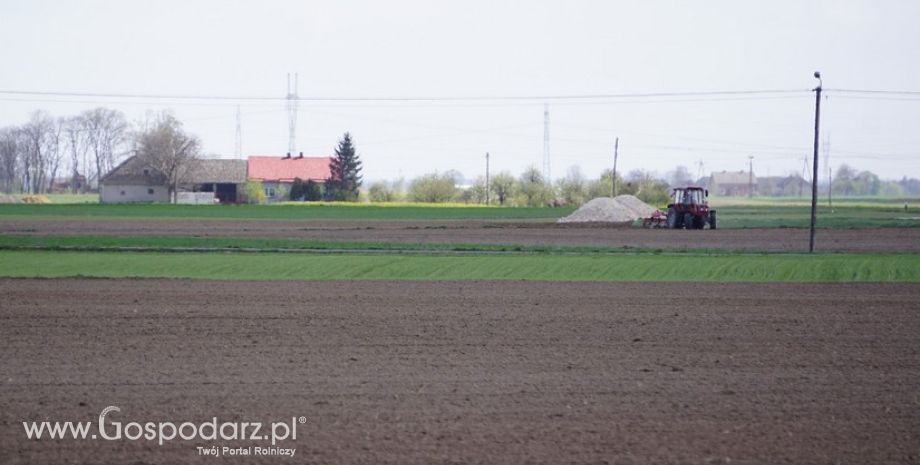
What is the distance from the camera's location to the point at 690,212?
5619 cm

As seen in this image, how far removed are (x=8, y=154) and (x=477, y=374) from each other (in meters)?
168

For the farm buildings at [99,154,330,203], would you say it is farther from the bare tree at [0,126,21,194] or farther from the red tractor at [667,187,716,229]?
the red tractor at [667,187,716,229]

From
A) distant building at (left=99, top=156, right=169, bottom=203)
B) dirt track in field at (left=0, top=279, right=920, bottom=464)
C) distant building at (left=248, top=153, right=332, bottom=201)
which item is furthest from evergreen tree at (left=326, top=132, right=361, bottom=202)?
dirt track in field at (left=0, top=279, right=920, bottom=464)

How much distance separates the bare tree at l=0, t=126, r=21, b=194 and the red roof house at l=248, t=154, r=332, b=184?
56.9 meters

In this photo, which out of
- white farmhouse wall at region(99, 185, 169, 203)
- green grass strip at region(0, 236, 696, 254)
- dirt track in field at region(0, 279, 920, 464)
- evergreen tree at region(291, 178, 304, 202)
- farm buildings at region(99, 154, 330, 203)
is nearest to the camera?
dirt track in field at region(0, 279, 920, 464)

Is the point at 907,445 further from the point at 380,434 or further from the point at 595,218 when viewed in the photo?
the point at 595,218

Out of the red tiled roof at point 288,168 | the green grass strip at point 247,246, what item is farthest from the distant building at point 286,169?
the green grass strip at point 247,246

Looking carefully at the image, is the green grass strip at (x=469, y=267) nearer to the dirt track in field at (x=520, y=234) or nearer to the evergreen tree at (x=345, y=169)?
the dirt track in field at (x=520, y=234)

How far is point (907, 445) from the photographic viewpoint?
10.6m

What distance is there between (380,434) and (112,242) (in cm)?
3344

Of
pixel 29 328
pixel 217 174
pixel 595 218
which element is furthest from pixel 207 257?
pixel 217 174

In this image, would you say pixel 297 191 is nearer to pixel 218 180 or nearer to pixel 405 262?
pixel 218 180

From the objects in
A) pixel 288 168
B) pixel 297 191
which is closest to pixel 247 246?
pixel 297 191

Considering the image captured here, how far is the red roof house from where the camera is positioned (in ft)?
422
